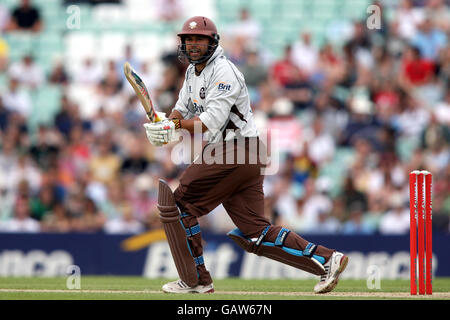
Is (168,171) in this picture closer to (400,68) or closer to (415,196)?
(400,68)

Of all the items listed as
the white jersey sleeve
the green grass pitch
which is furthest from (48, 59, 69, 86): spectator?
the white jersey sleeve

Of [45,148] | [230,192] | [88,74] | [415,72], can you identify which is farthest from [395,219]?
[230,192]

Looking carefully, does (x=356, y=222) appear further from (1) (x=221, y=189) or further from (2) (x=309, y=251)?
(1) (x=221, y=189)

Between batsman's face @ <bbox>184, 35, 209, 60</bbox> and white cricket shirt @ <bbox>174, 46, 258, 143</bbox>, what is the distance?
128 mm

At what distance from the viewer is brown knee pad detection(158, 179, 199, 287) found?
7805 millimetres

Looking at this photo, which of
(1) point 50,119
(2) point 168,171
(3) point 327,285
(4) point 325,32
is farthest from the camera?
(4) point 325,32

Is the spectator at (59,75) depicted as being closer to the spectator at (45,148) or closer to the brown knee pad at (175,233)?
the spectator at (45,148)

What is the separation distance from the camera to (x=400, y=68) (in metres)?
15.9

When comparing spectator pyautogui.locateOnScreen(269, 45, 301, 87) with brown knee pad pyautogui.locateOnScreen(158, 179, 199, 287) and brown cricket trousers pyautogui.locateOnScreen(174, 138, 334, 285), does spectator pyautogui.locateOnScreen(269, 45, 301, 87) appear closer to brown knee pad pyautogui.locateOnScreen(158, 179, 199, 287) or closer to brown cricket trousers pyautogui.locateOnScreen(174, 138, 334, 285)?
brown cricket trousers pyautogui.locateOnScreen(174, 138, 334, 285)

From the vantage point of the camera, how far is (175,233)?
7824 millimetres

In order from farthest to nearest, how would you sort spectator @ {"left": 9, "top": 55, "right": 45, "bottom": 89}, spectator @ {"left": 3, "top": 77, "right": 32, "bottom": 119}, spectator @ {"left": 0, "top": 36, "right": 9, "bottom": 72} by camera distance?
1. spectator @ {"left": 0, "top": 36, "right": 9, "bottom": 72}
2. spectator @ {"left": 9, "top": 55, "right": 45, "bottom": 89}
3. spectator @ {"left": 3, "top": 77, "right": 32, "bottom": 119}

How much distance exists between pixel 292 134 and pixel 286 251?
7239 millimetres
